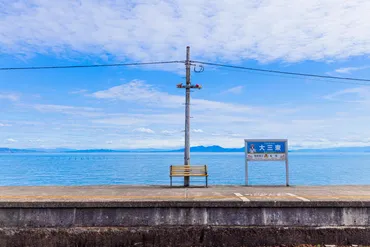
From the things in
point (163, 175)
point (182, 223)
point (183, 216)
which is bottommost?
point (163, 175)

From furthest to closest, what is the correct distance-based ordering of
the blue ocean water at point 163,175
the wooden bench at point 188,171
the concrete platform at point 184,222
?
the blue ocean water at point 163,175
the wooden bench at point 188,171
the concrete platform at point 184,222

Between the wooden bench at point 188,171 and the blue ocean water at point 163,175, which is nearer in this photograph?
the wooden bench at point 188,171

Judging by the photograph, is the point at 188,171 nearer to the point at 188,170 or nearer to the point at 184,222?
the point at 188,170

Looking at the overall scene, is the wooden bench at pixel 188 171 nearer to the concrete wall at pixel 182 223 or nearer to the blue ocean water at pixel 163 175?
the concrete wall at pixel 182 223

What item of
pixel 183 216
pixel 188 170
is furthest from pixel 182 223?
pixel 188 170

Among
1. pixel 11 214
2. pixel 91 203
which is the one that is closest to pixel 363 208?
pixel 91 203

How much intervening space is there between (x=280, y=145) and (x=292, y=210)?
5.10 m

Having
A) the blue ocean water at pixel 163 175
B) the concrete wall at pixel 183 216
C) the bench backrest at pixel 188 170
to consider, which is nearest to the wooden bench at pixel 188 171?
the bench backrest at pixel 188 170

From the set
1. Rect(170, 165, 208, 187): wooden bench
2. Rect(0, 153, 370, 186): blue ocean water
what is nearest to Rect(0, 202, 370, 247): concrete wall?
Answer: Rect(170, 165, 208, 187): wooden bench

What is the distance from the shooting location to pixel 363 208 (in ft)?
29.1

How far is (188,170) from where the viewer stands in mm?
12789

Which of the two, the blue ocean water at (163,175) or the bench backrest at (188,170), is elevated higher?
the bench backrest at (188,170)

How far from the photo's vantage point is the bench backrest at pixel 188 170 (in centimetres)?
1268

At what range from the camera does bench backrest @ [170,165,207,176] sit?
12679 millimetres
